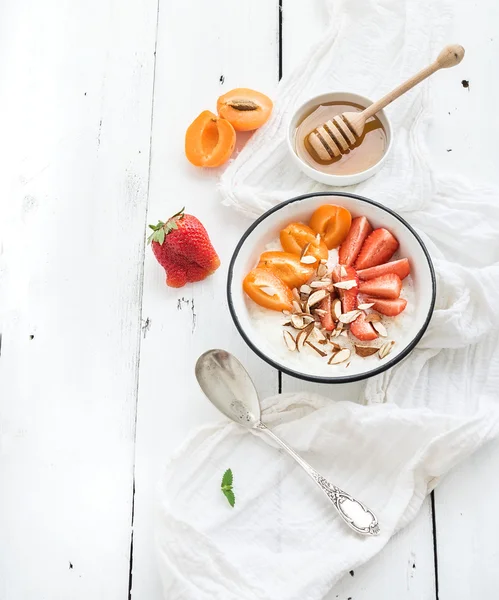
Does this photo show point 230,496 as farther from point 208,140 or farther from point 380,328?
point 208,140

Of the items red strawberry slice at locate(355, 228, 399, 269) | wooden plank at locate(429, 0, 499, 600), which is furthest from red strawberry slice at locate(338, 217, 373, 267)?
wooden plank at locate(429, 0, 499, 600)

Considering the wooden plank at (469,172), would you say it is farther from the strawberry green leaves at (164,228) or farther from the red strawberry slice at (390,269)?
the strawberry green leaves at (164,228)

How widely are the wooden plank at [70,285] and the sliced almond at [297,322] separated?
0.98 feet

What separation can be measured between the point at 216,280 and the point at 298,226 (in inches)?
7.4

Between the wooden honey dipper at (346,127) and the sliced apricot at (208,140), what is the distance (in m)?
0.15

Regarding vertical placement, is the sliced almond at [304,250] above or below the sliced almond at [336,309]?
above

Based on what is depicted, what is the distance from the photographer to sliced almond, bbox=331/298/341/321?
121 cm

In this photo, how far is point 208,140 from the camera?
1.40 meters

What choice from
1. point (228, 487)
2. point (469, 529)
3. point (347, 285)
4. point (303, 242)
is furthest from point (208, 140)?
point (469, 529)

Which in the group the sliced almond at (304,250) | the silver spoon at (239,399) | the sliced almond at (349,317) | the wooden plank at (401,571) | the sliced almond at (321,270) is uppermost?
the sliced almond at (304,250)

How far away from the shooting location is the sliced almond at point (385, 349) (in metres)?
1.19

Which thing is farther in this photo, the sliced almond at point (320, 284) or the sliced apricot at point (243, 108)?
the sliced apricot at point (243, 108)

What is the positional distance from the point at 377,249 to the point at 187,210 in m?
0.37

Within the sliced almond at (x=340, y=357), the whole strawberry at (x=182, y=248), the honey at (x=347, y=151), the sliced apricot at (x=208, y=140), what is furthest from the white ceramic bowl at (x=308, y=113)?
the sliced almond at (x=340, y=357)
